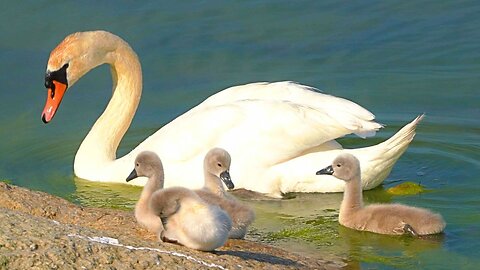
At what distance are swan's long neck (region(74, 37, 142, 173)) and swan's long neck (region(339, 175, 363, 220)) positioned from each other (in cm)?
295

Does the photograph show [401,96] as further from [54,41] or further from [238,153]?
[54,41]

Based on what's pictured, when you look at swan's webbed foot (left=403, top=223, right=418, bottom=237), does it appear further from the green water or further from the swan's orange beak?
the swan's orange beak

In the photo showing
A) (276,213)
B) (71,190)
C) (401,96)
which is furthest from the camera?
(401,96)

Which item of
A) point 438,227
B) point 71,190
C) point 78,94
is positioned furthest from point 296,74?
point 438,227

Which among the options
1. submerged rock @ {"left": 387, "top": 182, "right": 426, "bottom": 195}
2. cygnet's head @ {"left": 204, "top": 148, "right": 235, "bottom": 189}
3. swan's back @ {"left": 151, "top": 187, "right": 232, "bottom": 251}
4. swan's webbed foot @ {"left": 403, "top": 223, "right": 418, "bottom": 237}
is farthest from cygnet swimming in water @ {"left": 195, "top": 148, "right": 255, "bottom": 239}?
submerged rock @ {"left": 387, "top": 182, "right": 426, "bottom": 195}

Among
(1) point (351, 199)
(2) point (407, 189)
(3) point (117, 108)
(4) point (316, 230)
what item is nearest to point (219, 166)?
(4) point (316, 230)

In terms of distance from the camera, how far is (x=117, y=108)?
1232cm

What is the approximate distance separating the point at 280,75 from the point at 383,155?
3.39m

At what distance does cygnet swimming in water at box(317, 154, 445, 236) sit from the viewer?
9320 millimetres

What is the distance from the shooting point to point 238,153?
10.8 metres

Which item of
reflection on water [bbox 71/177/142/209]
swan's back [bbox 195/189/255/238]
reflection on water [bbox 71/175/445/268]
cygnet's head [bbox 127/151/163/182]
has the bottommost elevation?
reflection on water [bbox 71/177/142/209]

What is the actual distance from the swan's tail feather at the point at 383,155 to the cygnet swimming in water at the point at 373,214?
0.54m

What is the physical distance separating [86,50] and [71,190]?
149 cm

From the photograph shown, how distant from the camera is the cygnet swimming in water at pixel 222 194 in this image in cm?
829
